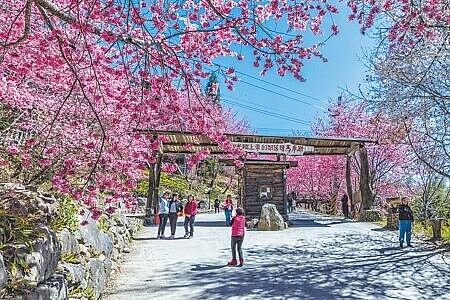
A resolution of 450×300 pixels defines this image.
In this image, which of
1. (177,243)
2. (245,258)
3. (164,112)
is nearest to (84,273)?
(164,112)

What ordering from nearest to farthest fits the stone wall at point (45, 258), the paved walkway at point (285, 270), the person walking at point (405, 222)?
the stone wall at point (45, 258) → the paved walkway at point (285, 270) → the person walking at point (405, 222)

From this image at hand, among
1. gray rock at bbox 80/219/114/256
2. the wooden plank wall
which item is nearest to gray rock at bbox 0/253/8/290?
gray rock at bbox 80/219/114/256

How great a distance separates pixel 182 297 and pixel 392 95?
645 cm

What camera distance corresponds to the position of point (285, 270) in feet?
25.7

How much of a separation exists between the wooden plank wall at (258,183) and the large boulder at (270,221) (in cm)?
212

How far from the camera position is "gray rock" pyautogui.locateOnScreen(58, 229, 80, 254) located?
16.3ft

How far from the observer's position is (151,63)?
4.52 meters

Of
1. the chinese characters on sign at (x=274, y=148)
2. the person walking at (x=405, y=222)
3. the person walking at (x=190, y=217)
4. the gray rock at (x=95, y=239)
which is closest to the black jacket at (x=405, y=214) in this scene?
the person walking at (x=405, y=222)

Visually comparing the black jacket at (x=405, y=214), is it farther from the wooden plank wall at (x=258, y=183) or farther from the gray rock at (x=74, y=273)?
the gray rock at (x=74, y=273)

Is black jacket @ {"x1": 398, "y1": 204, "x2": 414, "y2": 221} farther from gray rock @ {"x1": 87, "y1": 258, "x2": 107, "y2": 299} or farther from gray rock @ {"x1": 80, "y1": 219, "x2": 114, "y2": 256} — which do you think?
gray rock @ {"x1": 87, "y1": 258, "x2": 107, "y2": 299}

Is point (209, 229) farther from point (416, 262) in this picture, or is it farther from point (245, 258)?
point (416, 262)

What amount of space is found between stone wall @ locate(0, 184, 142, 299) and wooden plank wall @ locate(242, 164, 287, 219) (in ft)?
36.1

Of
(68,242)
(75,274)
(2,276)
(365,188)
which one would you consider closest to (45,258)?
(2,276)

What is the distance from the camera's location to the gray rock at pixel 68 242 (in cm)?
496
